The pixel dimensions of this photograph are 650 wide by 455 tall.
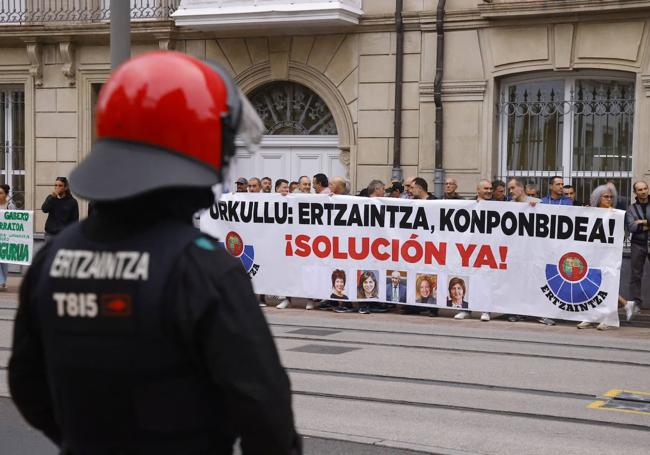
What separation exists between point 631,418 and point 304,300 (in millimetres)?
8591

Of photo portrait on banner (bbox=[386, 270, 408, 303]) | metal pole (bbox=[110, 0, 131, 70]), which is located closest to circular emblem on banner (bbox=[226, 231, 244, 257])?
photo portrait on banner (bbox=[386, 270, 408, 303])

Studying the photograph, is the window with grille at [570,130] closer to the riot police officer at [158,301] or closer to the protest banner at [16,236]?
the protest banner at [16,236]

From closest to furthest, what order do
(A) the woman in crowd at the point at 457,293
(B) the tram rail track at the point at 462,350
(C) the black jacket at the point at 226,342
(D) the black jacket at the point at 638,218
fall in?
(C) the black jacket at the point at 226,342 → (B) the tram rail track at the point at 462,350 → (D) the black jacket at the point at 638,218 → (A) the woman in crowd at the point at 457,293

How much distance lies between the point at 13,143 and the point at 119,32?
12957mm

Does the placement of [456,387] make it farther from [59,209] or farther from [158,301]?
[59,209]

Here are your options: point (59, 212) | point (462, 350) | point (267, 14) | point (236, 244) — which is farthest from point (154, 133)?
point (267, 14)

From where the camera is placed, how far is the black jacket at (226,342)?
7.89 ft

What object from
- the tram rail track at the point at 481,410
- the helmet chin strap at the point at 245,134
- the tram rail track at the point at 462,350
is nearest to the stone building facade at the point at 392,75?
the tram rail track at the point at 462,350

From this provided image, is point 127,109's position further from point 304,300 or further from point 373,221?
point 304,300

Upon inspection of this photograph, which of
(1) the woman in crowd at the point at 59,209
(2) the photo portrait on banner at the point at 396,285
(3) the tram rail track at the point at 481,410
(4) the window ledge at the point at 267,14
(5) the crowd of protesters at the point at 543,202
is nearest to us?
(3) the tram rail track at the point at 481,410

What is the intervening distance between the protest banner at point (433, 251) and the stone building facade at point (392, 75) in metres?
4.26

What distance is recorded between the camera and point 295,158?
20359 mm

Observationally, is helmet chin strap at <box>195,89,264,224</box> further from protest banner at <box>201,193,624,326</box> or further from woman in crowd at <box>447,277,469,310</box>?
woman in crowd at <box>447,277,469,310</box>

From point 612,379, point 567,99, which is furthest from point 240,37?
point 612,379
